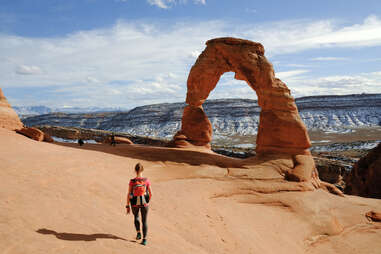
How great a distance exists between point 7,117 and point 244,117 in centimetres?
11624

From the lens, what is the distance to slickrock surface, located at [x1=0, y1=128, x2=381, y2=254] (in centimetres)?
538

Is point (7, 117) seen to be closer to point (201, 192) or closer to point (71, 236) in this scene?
point (201, 192)

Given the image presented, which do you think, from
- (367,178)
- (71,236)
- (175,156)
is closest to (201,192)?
(175,156)

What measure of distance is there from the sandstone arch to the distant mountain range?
86.4m

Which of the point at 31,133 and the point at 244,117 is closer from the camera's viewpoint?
the point at 31,133

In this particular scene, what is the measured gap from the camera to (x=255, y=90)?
17.2 metres

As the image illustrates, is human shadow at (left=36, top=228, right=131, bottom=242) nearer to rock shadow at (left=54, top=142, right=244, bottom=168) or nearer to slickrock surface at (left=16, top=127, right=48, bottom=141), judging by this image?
rock shadow at (left=54, top=142, right=244, bottom=168)

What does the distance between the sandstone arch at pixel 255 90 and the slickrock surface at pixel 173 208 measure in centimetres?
164

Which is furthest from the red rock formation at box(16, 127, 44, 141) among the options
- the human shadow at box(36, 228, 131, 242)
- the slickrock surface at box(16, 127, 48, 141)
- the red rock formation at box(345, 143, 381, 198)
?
the red rock formation at box(345, 143, 381, 198)

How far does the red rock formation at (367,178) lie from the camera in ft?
68.4

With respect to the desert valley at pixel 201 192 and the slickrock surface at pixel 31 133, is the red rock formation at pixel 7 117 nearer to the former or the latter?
the desert valley at pixel 201 192

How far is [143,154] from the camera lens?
15883 mm

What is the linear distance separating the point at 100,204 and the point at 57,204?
1.13 m

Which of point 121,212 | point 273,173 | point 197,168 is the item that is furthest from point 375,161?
point 121,212
